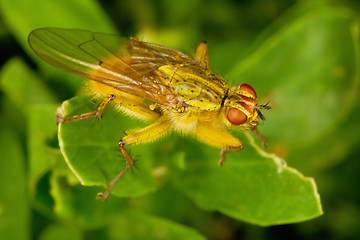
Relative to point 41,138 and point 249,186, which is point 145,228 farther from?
point 41,138

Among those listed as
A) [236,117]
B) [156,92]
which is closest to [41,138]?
[156,92]

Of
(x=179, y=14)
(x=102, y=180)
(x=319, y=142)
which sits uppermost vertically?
(x=179, y=14)

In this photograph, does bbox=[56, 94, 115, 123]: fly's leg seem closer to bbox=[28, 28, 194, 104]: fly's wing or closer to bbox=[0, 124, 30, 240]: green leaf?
bbox=[28, 28, 194, 104]: fly's wing

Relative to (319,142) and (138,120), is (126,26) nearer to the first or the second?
(138,120)

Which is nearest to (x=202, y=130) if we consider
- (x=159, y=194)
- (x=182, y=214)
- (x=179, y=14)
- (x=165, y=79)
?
(x=165, y=79)

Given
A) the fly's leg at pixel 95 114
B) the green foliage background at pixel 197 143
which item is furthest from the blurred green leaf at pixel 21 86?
the fly's leg at pixel 95 114

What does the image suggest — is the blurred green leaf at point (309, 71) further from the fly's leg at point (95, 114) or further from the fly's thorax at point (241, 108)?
the fly's leg at point (95, 114)
